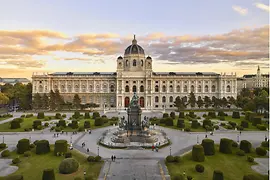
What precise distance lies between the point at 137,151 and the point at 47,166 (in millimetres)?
12105

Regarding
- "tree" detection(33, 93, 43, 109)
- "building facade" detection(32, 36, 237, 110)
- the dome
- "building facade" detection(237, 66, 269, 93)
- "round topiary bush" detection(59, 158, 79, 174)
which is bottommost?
"round topiary bush" detection(59, 158, 79, 174)

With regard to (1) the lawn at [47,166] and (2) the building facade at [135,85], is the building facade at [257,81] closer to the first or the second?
(2) the building facade at [135,85]

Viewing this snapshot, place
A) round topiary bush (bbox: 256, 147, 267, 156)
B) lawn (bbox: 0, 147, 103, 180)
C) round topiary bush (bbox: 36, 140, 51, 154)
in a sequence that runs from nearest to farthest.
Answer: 1. lawn (bbox: 0, 147, 103, 180)
2. round topiary bush (bbox: 256, 147, 267, 156)
3. round topiary bush (bbox: 36, 140, 51, 154)

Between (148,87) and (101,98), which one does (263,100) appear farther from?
(101,98)

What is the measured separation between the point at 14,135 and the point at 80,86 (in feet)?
162

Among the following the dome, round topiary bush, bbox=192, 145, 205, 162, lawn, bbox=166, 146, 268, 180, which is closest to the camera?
lawn, bbox=166, 146, 268, 180

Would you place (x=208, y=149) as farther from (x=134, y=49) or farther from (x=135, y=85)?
(x=134, y=49)

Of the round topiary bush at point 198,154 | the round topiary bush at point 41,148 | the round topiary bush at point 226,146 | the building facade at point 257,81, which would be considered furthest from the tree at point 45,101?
the building facade at point 257,81

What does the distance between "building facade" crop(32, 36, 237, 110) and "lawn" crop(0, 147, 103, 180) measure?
57.8 meters

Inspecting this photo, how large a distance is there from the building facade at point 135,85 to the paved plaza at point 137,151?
136 ft

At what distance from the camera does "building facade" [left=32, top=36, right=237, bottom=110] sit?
8750 cm

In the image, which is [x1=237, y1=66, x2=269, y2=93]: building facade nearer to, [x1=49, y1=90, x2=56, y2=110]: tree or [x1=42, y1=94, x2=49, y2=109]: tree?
[x1=49, y1=90, x2=56, y2=110]: tree

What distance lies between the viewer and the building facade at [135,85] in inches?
3445

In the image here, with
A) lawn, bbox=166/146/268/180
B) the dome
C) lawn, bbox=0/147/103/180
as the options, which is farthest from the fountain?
the dome
